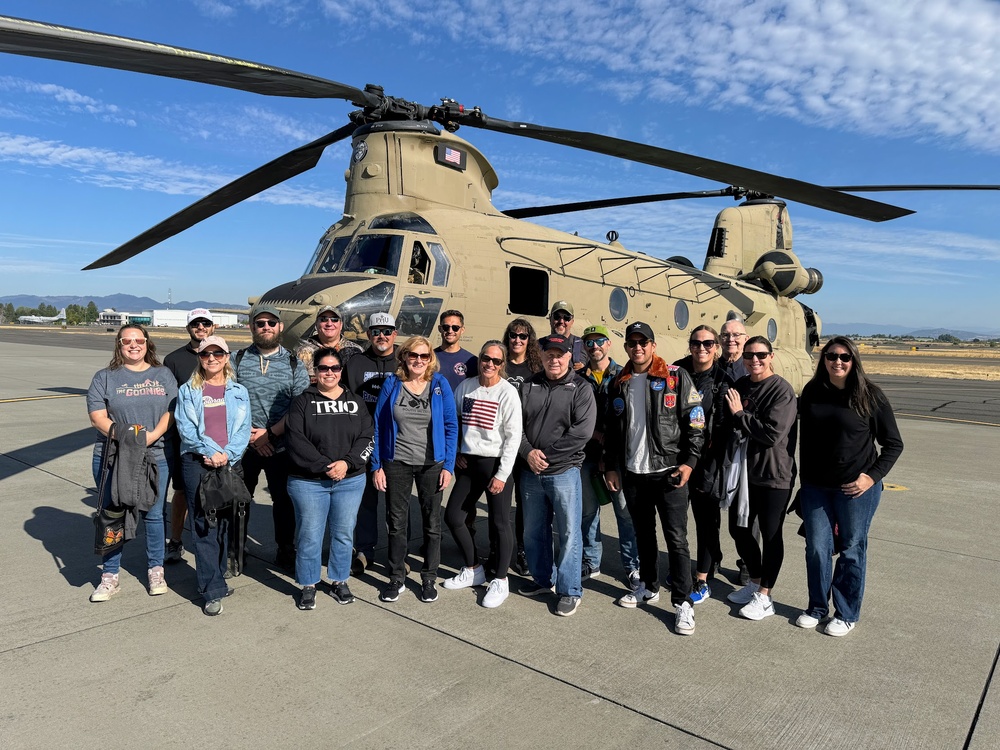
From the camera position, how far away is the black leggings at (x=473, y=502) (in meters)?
4.20

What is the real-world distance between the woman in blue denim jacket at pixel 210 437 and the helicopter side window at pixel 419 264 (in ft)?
12.7

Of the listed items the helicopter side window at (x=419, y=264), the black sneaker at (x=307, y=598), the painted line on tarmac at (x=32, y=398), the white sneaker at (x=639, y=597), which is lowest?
the painted line on tarmac at (x=32, y=398)

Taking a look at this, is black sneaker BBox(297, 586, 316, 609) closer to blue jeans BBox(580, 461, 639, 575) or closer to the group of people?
the group of people

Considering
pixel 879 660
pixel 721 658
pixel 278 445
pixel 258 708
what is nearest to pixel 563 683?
pixel 721 658

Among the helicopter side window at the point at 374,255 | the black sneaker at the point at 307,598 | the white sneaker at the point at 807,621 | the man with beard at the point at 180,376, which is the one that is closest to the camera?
the white sneaker at the point at 807,621

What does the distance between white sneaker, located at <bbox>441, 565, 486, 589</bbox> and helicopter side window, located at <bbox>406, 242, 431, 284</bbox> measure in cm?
422

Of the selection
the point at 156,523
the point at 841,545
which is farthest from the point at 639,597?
the point at 156,523

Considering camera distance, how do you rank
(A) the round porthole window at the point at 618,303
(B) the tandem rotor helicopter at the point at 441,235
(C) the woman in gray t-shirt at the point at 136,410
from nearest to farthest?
(C) the woman in gray t-shirt at the point at 136,410 < (B) the tandem rotor helicopter at the point at 441,235 < (A) the round porthole window at the point at 618,303

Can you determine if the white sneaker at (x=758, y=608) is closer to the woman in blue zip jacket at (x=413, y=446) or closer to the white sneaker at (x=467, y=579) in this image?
the white sneaker at (x=467, y=579)

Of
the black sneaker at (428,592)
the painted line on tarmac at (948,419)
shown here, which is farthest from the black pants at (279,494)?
the painted line on tarmac at (948,419)

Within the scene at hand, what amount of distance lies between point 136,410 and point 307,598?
159cm

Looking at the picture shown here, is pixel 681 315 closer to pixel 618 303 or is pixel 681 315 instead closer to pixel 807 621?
pixel 618 303

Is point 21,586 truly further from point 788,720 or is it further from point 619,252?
point 619,252

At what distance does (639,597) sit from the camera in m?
Answer: 4.16
